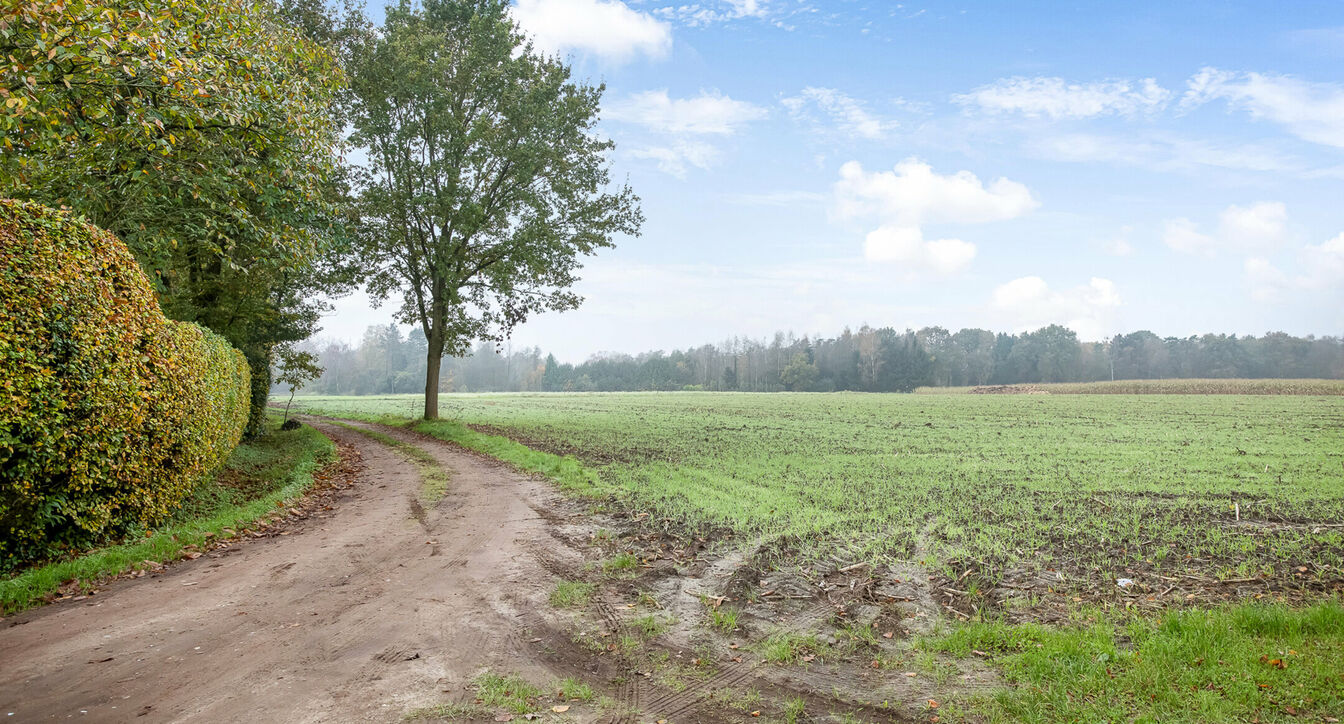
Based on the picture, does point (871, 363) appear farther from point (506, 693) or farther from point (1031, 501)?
point (506, 693)

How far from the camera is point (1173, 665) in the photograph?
4.50m

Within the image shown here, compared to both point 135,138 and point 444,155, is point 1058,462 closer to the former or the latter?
point 135,138

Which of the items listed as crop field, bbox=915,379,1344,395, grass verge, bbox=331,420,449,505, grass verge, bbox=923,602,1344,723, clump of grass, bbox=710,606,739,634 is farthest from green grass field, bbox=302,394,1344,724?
crop field, bbox=915,379,1344,395

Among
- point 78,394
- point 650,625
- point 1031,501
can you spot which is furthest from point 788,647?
point 78,394

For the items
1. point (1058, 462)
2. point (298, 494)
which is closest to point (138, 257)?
point (298, 494)

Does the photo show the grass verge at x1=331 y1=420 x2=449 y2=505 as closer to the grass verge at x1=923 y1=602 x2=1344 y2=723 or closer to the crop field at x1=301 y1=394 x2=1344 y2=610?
the crop field at x1=301 y1=394 x2=1344 y2=610

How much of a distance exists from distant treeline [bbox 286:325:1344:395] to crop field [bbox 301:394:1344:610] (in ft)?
281

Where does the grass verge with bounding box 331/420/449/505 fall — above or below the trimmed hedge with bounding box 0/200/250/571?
below

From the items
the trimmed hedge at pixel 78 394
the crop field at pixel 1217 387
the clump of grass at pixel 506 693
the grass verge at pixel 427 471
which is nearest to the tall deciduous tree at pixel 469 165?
the grass verge at pixel 427 471

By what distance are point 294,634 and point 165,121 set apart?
22.5 feet

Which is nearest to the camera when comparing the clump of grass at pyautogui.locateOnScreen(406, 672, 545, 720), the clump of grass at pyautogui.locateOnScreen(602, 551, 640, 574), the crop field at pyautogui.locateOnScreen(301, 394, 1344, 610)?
the clump of grass at pyautogui.locateOnScreen(406, 672, 545, 720)

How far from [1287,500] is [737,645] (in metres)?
11.3

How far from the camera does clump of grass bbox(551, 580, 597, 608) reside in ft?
19.9

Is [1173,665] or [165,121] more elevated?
[165,121]
